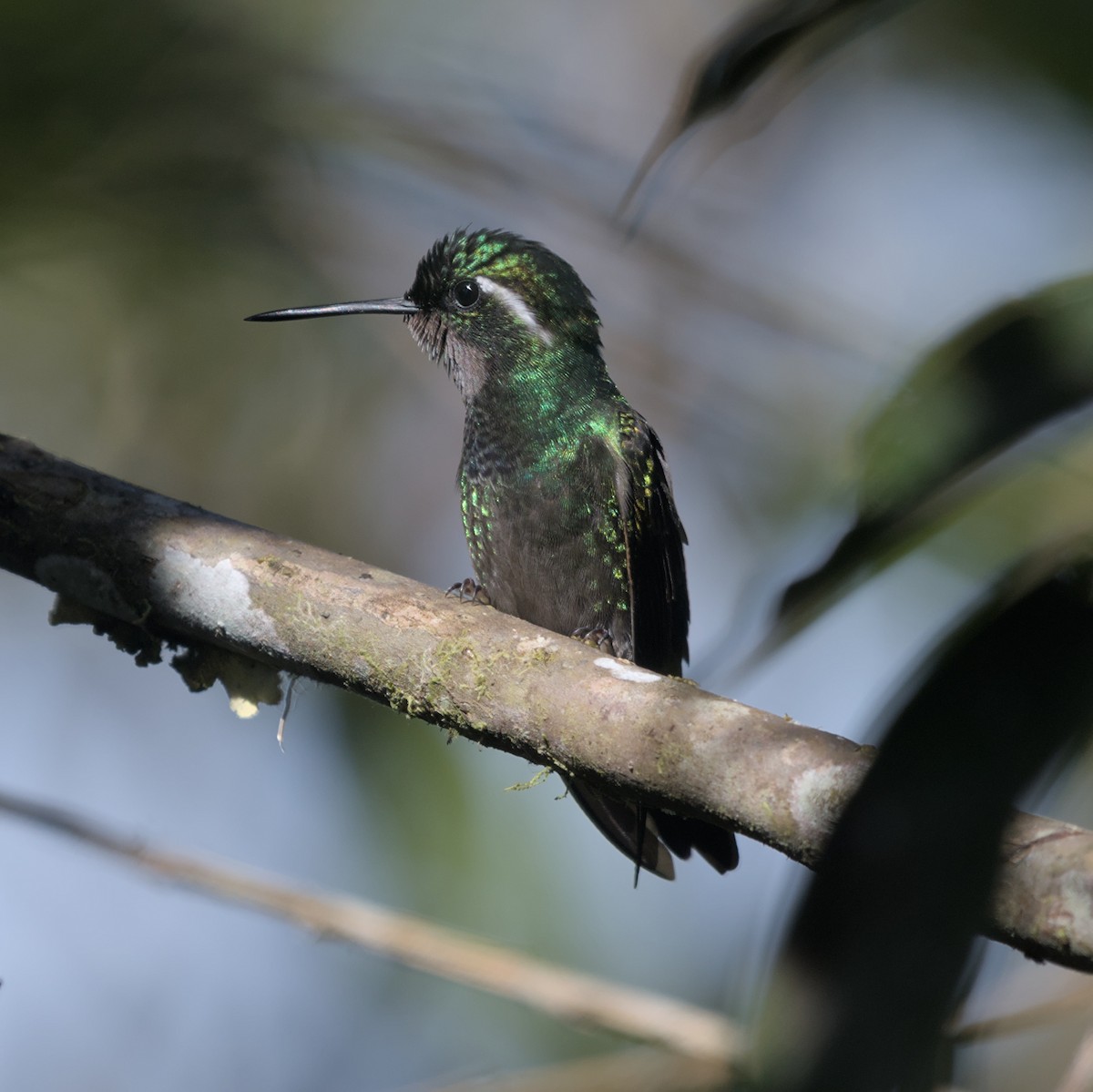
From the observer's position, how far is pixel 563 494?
353cm

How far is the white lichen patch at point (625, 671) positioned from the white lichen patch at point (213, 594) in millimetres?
631

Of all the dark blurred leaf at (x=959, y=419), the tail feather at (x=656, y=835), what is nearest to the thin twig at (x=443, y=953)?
the tail feather at (x=656, y=835)

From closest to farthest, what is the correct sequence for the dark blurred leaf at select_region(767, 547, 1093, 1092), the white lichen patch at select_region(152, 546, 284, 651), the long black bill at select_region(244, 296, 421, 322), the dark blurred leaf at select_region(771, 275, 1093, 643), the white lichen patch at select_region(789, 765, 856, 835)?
the dark blurred leaf at select_region(767, 547, 1093, 1092), the dark blurred leaf at select_region(771, 275, 1093, 643), the white lichen patch at select_region(789, 765, 856, 835), the white lichen patch at select_region(152, 546, 284, 651), the long black bill at select_region(244, 296, 421, 322)

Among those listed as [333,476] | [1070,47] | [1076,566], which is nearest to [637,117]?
[333,476]

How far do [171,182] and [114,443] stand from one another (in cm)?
135

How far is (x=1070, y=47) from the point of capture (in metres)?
2.65

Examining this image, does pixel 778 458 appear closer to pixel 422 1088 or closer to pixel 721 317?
pixel 721 317

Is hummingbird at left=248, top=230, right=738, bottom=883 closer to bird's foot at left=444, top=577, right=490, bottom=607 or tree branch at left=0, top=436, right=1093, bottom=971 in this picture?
bird's foot at left=444, top=577, right=490, bottom=607

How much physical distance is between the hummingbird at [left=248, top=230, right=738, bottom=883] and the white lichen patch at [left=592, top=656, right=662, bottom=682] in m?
1.35

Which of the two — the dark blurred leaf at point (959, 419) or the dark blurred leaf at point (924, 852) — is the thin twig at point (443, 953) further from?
the dark blurred leaf at point (924, 852)

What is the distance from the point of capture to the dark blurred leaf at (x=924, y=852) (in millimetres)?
920

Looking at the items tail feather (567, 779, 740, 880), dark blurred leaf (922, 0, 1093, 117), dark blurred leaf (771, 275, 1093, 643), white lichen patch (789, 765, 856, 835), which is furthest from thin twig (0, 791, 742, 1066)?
dark blurred leaf (922, 0, 1093, 117)

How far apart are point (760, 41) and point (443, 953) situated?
197 centimetres

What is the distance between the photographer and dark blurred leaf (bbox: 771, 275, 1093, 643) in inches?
52.7
